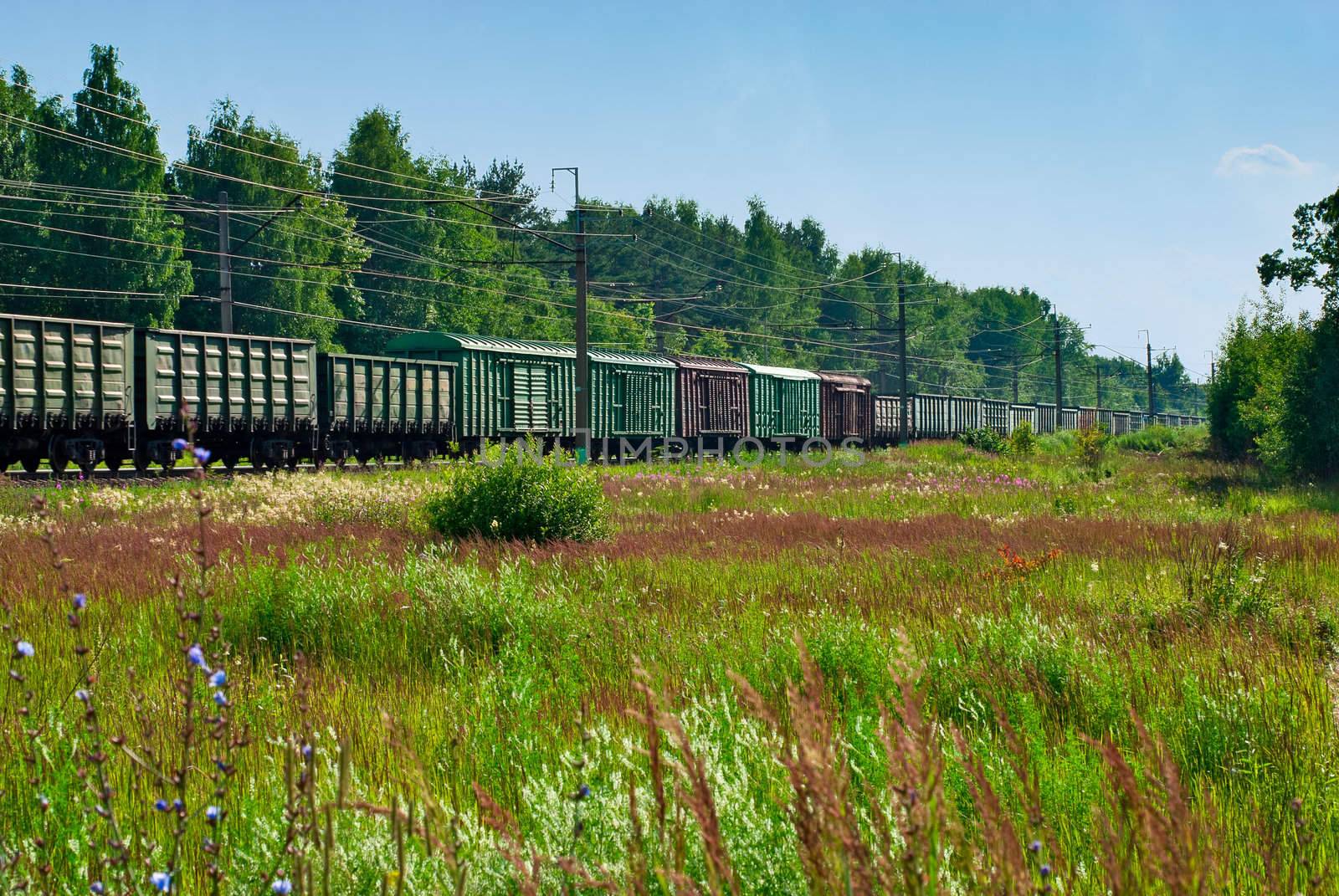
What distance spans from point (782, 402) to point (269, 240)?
26.1 metres

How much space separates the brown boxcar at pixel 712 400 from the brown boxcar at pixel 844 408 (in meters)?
6.33

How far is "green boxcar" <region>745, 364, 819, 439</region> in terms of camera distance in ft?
144

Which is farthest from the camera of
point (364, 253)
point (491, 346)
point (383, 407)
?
point (364, 253)

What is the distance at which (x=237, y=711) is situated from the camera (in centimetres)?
510

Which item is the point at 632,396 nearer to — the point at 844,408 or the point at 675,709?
the point at 844,408

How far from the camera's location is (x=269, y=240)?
54.1 meters

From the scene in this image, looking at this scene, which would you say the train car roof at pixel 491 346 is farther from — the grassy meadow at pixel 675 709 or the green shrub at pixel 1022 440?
the grassy meadow at pixel 675 709

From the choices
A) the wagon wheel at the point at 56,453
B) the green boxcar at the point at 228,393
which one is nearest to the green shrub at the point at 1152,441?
the green boxcar at the point at 228,393

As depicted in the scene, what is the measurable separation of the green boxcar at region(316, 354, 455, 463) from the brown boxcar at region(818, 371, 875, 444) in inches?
817

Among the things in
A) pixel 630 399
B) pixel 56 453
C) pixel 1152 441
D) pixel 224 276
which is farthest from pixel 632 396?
pixel 1152 441

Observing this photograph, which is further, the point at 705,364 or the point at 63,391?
the point at 705,364

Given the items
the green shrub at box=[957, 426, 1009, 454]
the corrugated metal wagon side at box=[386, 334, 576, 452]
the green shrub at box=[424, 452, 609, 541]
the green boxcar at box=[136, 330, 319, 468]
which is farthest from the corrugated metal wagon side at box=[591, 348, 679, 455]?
the green shrub at box=[424, 452, 609, 541]

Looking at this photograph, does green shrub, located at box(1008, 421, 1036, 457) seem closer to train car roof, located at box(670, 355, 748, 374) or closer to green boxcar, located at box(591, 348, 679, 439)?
green boxcar, located at box(591, 348, 679, 439)

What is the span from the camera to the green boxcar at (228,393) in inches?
941
